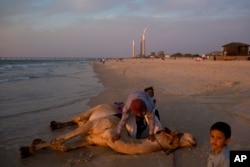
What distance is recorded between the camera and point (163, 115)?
26.3ft

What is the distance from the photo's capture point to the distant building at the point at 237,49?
1911 inches

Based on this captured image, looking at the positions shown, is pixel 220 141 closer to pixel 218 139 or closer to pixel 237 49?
pixel 218 139

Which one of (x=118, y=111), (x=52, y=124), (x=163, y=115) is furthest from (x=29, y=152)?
(x=163, y=115)

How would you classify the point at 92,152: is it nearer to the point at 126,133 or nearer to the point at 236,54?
the point at 126,133

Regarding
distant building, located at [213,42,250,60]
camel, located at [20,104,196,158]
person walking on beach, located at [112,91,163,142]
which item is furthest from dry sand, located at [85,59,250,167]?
distant building, located at [213,42,250,60]

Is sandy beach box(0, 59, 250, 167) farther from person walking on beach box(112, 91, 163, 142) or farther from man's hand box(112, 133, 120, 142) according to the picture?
person walking on beach box(112, 91, 163, 142)

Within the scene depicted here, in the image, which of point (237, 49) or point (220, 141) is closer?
point (220, 141)

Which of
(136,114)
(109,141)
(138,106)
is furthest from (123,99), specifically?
(138,106)

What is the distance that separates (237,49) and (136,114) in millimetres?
46882

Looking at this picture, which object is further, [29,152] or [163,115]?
[163,115]

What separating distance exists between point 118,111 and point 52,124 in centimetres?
146

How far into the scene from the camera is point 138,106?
5262 mm

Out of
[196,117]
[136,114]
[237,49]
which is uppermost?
[237,49]

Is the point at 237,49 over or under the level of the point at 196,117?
over
